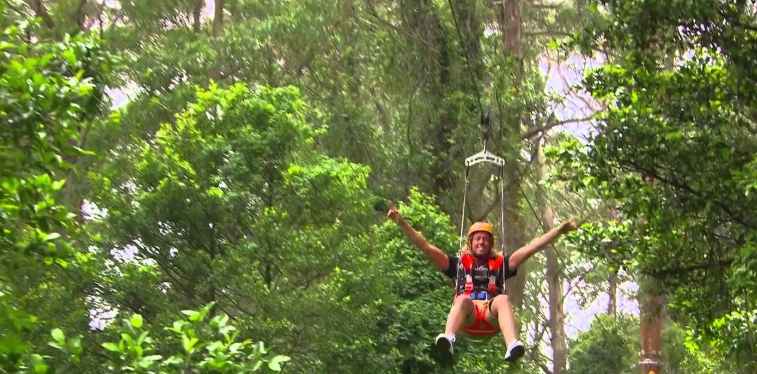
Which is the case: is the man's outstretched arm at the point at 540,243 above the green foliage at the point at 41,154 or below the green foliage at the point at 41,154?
above

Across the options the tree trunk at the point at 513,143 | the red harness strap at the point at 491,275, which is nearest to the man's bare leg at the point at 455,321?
the red harness strap at the point at 491,275

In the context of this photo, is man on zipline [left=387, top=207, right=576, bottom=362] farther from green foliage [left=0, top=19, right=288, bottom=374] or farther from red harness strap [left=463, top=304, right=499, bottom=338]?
green foliage [left=0, top=19, right=288, bottom=374]

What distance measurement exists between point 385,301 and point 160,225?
2042 millimetres

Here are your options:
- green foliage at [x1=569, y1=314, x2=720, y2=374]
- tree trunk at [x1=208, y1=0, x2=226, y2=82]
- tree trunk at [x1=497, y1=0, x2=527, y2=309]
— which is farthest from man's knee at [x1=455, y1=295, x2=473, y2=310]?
green foliage at [x1=569, y1=314, x2=720, y2=374]

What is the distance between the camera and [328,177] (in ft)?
21.5

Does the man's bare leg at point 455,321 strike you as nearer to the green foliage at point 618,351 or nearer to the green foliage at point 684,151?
the green foliage at point 684,151

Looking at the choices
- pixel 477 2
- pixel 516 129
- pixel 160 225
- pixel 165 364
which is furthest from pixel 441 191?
pixel 165 364

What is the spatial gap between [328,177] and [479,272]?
1.83m

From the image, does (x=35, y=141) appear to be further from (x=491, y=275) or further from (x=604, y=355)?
(x=604, y=355)

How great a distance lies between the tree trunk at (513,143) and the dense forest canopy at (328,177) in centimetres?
6

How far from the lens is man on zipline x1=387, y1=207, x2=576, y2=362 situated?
503 cm

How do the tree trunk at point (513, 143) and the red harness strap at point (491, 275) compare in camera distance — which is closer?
the red harness strap at point (491, 275)

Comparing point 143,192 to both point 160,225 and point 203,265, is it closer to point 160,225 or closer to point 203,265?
point 160,225

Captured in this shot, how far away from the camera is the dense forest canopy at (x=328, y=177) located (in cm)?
289
